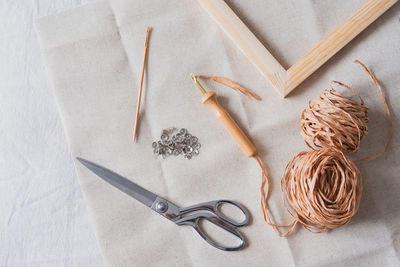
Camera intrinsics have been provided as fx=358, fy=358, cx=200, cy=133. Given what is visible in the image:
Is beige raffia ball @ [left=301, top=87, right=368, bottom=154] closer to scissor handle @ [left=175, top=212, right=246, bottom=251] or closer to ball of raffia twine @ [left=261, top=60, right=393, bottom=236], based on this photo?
ball of raffia twine @ [left=261, top=60, right=393, bottom=236]

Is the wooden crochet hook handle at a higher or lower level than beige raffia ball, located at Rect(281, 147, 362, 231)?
higher

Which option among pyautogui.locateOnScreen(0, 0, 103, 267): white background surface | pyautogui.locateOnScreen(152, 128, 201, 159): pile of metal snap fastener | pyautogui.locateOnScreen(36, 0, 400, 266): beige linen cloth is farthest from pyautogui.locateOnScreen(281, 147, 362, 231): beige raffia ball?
pyautogui.locateOnScreen(0, 0, 103, 267): white background surface

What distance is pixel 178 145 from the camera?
0.79m

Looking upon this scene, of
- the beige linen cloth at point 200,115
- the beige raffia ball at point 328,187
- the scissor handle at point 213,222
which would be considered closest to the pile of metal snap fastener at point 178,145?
the beige linen cloth at point 200,115

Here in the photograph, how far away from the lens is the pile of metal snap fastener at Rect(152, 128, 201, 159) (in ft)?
2.60

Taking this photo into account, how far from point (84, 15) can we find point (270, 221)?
63 cm

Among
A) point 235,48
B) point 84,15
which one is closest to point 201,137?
point 235,48

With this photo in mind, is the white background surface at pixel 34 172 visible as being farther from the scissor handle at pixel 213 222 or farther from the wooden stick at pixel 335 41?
the wooden stick at pixel 335 41

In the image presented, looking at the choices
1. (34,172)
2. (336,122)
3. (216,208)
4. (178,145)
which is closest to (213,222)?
(216,208)

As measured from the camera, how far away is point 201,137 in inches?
31.5

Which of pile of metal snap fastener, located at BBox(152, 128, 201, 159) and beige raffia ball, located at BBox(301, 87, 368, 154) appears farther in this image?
pile of metal snap fastener, located at BBox(152, 128, 201, 159)

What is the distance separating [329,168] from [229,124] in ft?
0.72

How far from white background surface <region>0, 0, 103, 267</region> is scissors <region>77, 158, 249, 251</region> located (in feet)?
0.50

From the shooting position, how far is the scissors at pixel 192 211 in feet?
2.51
